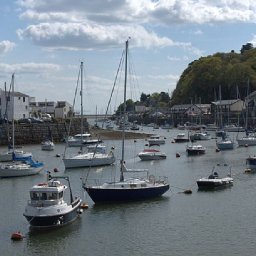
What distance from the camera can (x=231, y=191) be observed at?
4781 centimetres

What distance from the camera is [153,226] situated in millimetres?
35719

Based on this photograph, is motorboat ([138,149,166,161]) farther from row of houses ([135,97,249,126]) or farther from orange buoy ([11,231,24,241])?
row of houses ([135,97,249,126])

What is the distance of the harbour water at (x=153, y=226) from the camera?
3102cm

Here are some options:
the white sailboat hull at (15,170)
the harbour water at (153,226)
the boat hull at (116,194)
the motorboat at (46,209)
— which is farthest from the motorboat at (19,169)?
the motorboat at (46,209)

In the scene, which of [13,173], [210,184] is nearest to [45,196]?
[210,184]

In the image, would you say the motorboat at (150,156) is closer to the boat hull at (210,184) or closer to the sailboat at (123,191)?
the boat hull at (210,184)

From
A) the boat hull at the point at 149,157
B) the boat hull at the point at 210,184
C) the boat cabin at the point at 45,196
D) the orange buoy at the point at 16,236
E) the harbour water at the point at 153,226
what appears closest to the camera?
the harbour water at the point at 153,226

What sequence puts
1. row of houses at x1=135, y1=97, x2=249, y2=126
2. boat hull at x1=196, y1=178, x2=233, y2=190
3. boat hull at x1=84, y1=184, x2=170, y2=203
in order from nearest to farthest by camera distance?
boat hull at x1=84, y1=184, x2=170, y2=203, boat hull at x1=196, y1=178, x2=233, y2=190, row of houses at x1=135, y1=97, x2=249, y2=126

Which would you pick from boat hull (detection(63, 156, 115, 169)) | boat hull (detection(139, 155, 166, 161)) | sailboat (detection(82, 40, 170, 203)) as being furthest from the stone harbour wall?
sailboat (detection(82, 40, 170, 203))

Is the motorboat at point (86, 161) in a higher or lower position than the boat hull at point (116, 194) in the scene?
higher

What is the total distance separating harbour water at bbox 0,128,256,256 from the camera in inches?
1221

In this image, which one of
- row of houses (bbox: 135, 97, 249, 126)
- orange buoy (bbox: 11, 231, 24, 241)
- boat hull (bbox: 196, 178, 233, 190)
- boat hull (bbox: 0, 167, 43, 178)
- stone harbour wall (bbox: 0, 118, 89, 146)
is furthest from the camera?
row of houses (bbox: 135, 97, 249, 126)

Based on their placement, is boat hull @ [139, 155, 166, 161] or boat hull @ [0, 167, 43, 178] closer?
boat hull @ [0, 167, 43, 178]

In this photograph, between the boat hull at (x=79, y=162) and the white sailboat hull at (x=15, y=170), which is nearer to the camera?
the white sailboat hull at (x=15, y=170)
